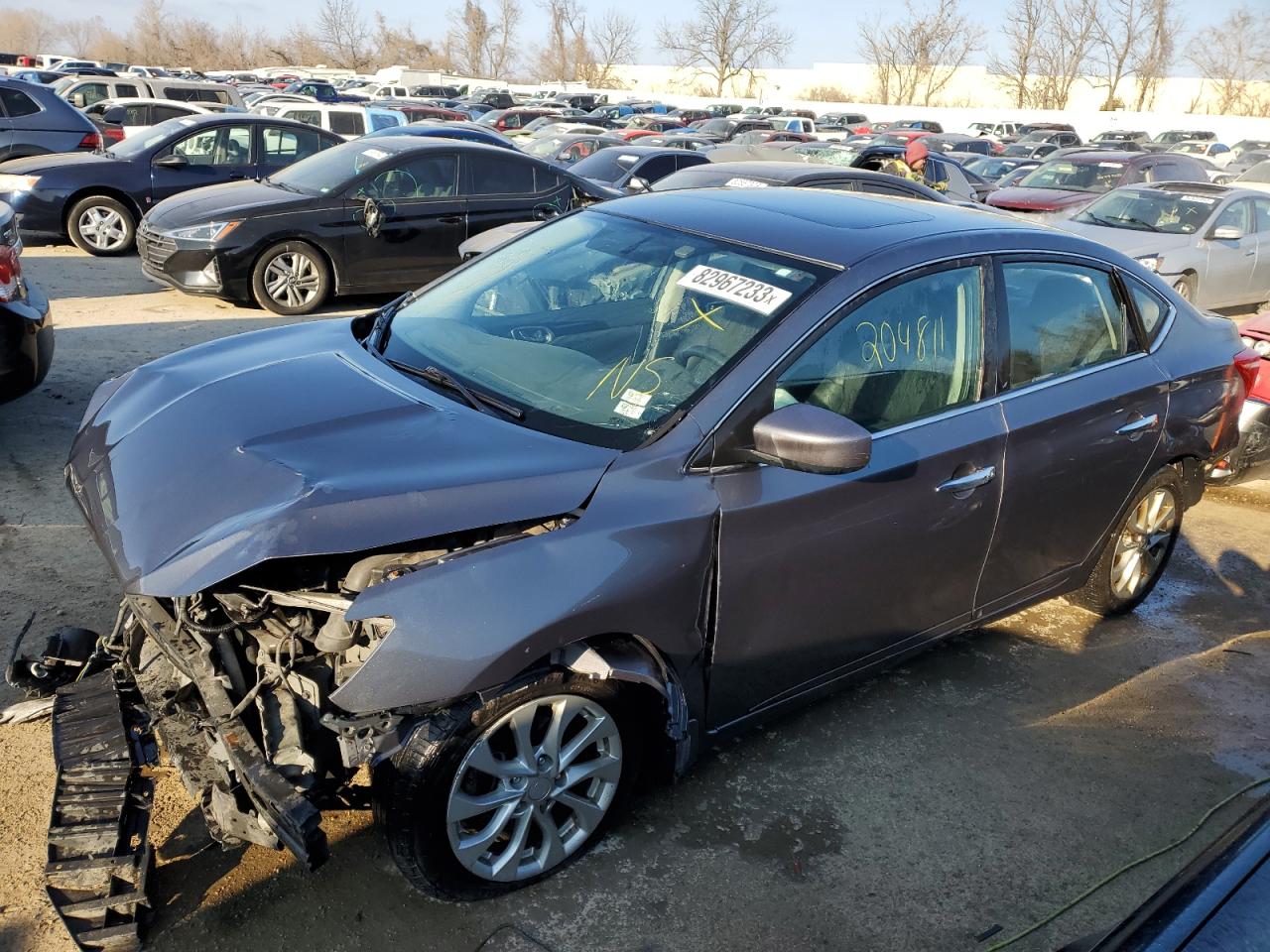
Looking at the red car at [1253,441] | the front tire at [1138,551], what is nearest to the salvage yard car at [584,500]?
the front tire at [1138,551]

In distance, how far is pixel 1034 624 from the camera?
4727mm

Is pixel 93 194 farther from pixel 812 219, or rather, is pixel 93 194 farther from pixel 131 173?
pixel 812 219

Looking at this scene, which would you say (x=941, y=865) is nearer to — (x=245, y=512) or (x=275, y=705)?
(x=275, y=705)

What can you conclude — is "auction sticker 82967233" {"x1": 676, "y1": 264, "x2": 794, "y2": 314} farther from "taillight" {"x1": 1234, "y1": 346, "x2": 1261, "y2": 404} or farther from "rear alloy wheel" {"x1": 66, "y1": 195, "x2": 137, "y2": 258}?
"rear alloy wheel" {"x1": 66, "y1": 195, "x2": 137, "y2": 258}

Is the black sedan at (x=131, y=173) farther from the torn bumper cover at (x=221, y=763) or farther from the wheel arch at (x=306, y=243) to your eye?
the torn bumper cover at (x=221, y=763)

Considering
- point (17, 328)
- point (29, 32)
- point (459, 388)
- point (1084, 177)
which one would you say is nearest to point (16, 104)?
point (17, 328)

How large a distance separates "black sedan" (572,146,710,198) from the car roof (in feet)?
30.8

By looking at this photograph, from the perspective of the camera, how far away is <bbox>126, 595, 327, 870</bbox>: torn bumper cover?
2.40 m

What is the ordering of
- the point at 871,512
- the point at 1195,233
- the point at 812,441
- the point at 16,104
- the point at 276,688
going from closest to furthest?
the point at 276,688 → the point at 812,441 → the point at 871,512 → the point at 1195,233 → the point at 16,104

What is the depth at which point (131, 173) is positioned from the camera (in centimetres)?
1083

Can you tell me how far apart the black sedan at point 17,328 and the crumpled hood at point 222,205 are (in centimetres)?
316

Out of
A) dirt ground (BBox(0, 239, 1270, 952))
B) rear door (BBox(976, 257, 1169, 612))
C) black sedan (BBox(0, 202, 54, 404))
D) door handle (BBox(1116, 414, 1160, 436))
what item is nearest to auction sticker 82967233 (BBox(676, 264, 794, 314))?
rear door (BBox(976, 257, 1169, 612))

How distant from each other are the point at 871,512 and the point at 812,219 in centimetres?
104

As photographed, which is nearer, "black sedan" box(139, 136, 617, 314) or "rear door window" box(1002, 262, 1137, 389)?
"rear door window" box(1002, 262, 1137, 389)
